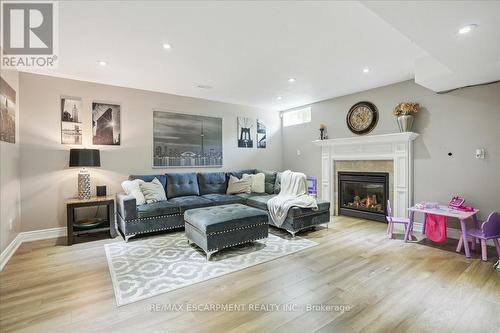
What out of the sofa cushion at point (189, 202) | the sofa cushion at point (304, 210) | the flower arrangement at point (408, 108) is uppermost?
the flower arrangement at point (408, 108)

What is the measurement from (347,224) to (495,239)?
1.98 meters

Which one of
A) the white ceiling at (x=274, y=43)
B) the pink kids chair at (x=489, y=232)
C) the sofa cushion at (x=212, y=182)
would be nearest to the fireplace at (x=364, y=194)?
the pink kids chair at (x=489, y=232)

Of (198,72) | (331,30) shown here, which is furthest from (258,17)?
(198,72)

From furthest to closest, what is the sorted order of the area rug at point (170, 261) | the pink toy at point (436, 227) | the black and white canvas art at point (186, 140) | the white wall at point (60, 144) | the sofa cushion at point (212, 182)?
1. the sofa cushion at point (212, 182)
2. the black and white canvas art at point (186, 140)
3. the white wall at point (60, 144)
4. the pink toy at point (436, 227)
5. the area rug at point (170, 261)

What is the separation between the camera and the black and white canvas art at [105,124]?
4.30 metres

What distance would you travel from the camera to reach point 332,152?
5.37 metres

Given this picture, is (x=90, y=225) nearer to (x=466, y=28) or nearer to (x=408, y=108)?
(x=466, y=28)

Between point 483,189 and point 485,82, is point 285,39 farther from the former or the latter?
point 483,189

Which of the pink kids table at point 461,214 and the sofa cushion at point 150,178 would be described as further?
the sofa cushion at point 150,178

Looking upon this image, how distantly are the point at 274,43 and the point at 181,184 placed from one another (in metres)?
3.07

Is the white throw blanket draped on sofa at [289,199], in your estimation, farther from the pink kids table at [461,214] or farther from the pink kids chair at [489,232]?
the pink kids chair at [489,232]

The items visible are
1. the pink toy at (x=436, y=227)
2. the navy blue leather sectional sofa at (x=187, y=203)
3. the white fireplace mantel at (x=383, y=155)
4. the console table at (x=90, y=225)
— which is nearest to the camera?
the pink toy at (x=436, y=227)

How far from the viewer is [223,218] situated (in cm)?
306

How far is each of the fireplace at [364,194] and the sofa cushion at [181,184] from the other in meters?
3.15
